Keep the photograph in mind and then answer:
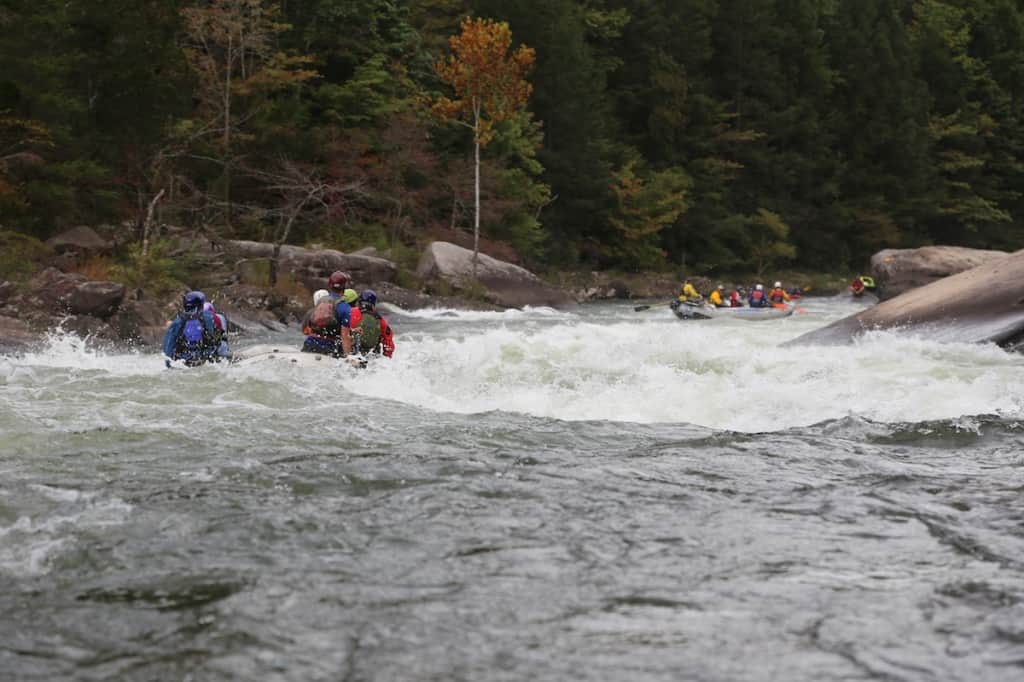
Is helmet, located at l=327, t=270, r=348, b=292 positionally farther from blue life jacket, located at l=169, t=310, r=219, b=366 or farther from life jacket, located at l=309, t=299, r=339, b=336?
blue life jacket, located at l=169, t=310, r=219, b=366

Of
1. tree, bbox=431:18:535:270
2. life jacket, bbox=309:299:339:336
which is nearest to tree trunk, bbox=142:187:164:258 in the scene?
life jacket, bbox=309:299:339:336

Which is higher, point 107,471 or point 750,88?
point 750,88

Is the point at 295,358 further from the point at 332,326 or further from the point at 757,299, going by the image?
the point at 757,299

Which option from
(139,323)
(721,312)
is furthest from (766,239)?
(139,323)

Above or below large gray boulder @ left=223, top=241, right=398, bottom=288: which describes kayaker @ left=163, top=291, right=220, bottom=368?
below

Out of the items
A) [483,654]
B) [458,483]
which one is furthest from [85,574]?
[458,483]

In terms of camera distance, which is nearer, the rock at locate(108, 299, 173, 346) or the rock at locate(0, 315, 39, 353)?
the rock at locate(0, 315, 39, 353)

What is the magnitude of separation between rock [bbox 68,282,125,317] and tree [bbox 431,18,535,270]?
13105 millimetres

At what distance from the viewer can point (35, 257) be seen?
1902 cm

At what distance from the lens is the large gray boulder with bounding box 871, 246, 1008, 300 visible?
31312 mm

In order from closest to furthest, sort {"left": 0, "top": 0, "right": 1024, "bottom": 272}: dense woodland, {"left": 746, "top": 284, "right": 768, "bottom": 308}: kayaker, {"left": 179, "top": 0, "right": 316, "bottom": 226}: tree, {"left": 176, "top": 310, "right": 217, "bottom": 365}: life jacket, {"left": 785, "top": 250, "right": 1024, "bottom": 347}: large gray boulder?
1. {"left": 176, "top": 310, "right": 217, "bottom": 365}: life jacket
2. {"left": 785, "top": 250, "right": 1024, "bottom": 347}: large gray boulder
3. {"left": 0, "top": 0, "right": 1024, "bottom": 272}: dense woodland
4. {"left": 746, "top": 284, "right": 768, "bottom": 308}: kayaker
5. {"left": 179, "top": 0, "right": 316, "bottom": 226}: tree

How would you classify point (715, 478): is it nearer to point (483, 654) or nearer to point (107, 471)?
point (483, 654)

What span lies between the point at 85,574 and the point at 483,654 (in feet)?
6.13

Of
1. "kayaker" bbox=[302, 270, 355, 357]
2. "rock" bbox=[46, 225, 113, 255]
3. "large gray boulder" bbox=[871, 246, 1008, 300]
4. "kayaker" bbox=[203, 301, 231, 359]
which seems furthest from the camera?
"large gray boulder" bbox=[871, 246, 1008, 300]
